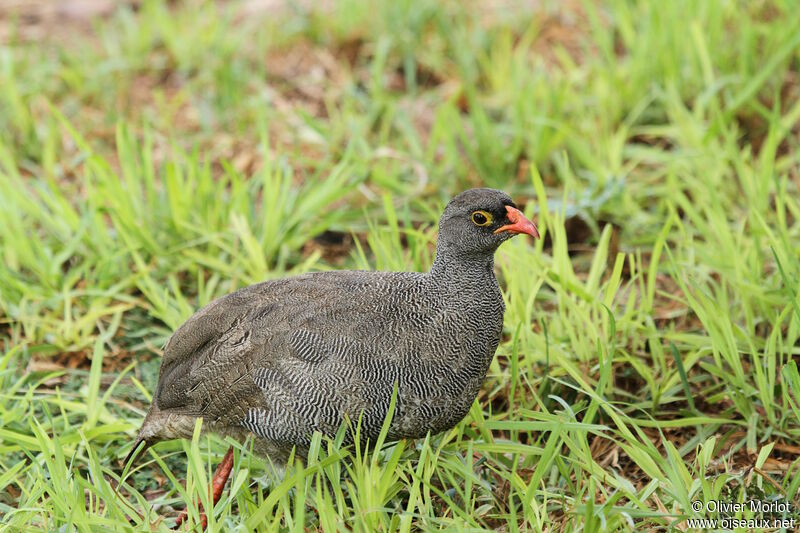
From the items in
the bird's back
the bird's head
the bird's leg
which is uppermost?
the bird's head

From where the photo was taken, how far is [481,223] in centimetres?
361

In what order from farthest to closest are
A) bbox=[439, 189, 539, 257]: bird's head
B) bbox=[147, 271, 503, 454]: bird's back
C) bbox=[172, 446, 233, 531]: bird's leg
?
bbox=[172, 446, 233, 531]: bird's leg < bbox=[439, 189, 539, 257]: bird's head < bbox=[147, 271, 503, 454]: bird's back

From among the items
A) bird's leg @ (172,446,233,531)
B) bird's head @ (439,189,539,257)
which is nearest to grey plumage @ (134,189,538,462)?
bird's head @ (439,189,539,257)

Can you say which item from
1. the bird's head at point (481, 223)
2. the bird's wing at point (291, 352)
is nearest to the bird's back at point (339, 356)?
the bird's wing at point (291, 352)

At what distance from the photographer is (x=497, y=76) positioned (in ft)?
21.4

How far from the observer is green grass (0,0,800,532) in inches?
138

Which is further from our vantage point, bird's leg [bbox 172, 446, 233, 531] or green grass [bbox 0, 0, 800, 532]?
bird's leg [bbox 172, 446, 233, 531]

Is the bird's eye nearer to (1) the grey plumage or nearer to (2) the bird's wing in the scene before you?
(1) the grey plumage

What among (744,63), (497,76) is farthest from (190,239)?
(744,63)

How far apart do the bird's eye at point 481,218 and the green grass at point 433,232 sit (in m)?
0.51

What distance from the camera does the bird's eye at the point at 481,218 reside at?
11.8 ft

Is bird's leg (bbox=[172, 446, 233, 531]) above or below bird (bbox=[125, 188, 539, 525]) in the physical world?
below

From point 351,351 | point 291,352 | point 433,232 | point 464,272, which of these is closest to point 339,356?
point 351,351

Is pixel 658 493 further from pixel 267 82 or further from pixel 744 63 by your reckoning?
pixel 267 82
